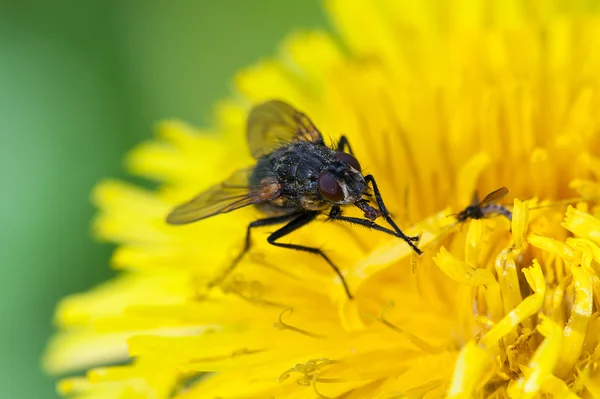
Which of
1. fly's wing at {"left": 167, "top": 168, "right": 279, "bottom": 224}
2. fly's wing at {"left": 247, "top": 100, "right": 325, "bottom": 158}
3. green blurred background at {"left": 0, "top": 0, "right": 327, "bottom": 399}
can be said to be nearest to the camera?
fly's wing at {"left": 167, "top": 168, "right": 279, "bottom": 224}

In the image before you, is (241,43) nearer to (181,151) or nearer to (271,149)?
(181,151)

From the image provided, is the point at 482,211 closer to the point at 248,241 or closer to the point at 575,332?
the point at 575,332

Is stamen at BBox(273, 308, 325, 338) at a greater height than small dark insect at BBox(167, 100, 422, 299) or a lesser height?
lesser

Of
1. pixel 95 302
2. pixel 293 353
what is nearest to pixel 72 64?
pixel 95 302

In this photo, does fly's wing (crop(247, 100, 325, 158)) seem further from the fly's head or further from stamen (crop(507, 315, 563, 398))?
stamen (crop(507, 315, 563, 398))

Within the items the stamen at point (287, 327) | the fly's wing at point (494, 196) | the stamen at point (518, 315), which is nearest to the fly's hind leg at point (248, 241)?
the stamen at point (287, 327)

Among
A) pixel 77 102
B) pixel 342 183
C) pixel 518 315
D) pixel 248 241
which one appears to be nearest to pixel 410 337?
pixel 518 315

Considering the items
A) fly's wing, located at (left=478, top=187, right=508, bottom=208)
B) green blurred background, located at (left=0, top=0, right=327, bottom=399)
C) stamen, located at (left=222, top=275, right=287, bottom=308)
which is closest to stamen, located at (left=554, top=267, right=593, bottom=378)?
fly's wing, located at (left=478, top=187, right=508, bottom=208)

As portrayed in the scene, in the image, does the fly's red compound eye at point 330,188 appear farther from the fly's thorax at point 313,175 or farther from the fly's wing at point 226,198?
the fly's wing at point 226,198
